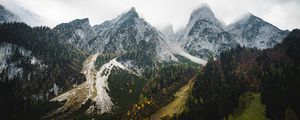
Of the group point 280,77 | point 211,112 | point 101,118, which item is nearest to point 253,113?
point 211,112

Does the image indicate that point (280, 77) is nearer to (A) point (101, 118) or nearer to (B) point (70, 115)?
(A) point (101, 118)

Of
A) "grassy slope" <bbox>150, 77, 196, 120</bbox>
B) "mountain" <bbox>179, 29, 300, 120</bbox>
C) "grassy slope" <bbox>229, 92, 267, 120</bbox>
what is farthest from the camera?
"grassy slope" <bbox>150, 77, 196, 120</bbox>

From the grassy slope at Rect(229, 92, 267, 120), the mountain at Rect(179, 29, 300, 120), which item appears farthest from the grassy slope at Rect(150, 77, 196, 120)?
the grassy slope at Rect(229, 92, 267, 120)

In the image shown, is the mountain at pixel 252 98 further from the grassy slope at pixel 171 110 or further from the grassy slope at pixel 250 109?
the grassy slope at pixel 171 110

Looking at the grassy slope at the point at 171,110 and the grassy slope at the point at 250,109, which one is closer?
the grassy slope at the point at 250,109

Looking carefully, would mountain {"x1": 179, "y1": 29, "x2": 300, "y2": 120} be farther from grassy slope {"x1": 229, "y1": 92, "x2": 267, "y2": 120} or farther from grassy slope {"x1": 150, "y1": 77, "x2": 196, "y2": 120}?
grassy slope {"x1": 150, "y1": 77, "x2": 196, "y2": 120}

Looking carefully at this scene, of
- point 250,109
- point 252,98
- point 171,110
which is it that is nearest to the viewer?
point 250,109

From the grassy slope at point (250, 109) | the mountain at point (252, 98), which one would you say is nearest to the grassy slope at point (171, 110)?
the mountain at point (252, 98)

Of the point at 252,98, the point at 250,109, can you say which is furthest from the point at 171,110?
the point at 250,109

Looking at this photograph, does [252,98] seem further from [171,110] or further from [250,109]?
[171,110]
